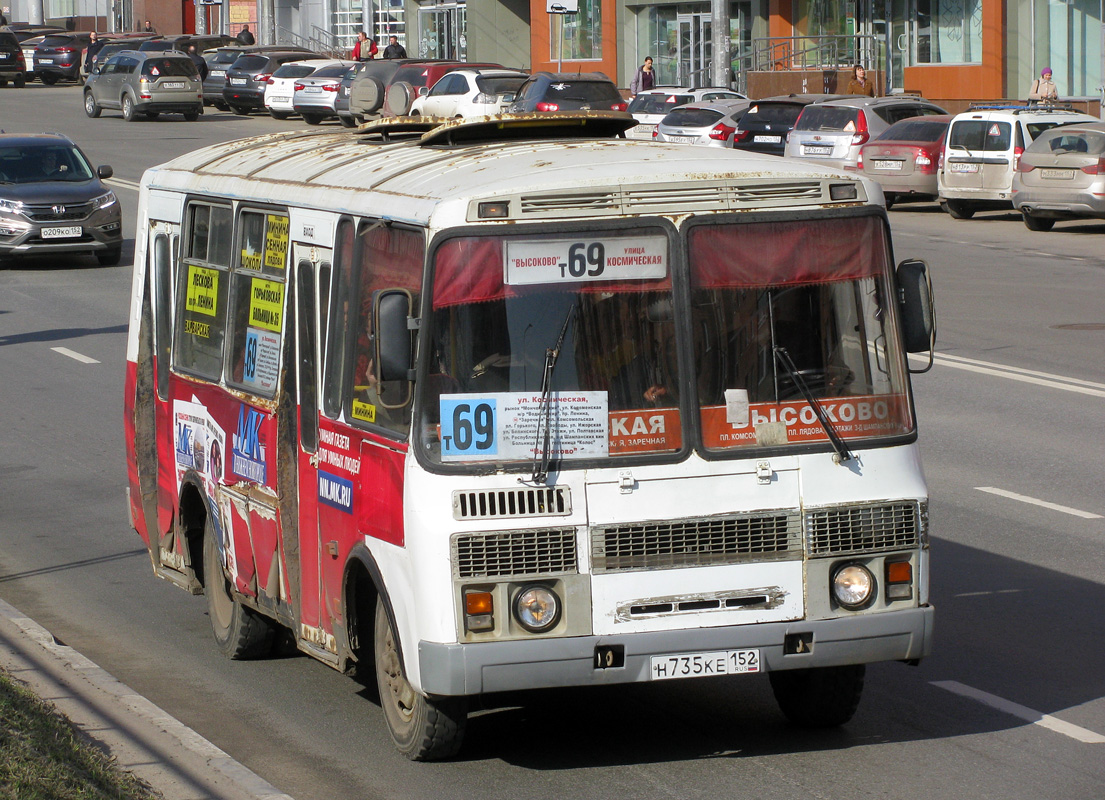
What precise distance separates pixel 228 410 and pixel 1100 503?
571cm

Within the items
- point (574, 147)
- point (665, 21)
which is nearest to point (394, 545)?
point (574, 147)

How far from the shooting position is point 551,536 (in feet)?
19.3

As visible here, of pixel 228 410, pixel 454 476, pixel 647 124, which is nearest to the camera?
pixel 454 476

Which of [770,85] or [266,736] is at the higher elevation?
[770,85]

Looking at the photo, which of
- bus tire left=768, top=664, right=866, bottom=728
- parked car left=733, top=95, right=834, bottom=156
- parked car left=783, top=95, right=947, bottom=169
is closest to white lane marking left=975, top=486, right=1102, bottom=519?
bus tire left=768, top=664, right=866, bottom=728

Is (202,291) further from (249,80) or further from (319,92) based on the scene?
(249,80)

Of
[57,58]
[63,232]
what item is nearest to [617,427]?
[63,232]

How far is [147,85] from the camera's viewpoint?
4728cm

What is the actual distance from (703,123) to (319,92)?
1456 centimetres

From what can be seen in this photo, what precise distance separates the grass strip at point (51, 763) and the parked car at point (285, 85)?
43.1 m

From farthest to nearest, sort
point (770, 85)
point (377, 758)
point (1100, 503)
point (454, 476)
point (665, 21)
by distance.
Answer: point (665, 21), point (770, 85), point (1100, 503), point (377, 758), point (454, 476)

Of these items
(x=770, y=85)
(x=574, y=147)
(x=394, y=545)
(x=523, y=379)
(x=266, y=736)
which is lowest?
(x=266, y=736)

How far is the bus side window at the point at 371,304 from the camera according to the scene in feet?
19.9

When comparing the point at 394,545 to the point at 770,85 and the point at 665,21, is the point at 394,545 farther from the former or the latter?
the point at 665,21
